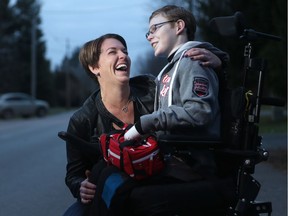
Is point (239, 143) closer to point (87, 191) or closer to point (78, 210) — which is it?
point (87, 191)

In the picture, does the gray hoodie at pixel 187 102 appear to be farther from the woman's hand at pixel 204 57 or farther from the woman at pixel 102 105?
the woman at pixel 102 105

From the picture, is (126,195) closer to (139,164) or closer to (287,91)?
(139,164)

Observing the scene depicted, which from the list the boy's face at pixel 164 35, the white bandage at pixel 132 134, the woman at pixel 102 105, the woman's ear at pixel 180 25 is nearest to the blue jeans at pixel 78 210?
the woman at pixel 102 105

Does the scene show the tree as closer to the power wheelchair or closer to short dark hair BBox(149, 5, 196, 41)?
short dark hair BBox(149, 5, 196, 41)

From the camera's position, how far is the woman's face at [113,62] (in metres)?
3.17

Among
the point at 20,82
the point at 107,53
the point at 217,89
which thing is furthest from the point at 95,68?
the point at 20,82

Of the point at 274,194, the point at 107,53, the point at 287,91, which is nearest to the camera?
the point at 107,53

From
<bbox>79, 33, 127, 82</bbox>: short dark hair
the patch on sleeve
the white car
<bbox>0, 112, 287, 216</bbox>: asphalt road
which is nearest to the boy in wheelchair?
the patch on sleeve

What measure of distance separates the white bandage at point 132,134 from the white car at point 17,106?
37645mm

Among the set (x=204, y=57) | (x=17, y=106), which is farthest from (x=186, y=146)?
(x=17, y=106)

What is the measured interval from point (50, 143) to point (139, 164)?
14899mm

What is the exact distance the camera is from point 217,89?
106 inches

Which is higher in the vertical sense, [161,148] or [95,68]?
[95,68]

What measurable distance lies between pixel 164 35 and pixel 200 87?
0.43m
